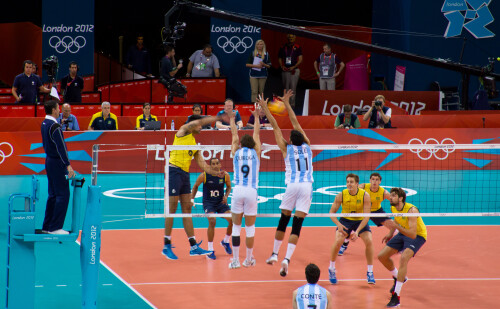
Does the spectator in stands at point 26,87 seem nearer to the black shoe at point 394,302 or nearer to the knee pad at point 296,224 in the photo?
the knee pad at point 296,224

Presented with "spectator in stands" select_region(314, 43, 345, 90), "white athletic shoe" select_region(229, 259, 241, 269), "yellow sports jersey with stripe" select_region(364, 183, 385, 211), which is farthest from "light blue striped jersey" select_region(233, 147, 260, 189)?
"spectator in stands" select_region(314, 43, 345, 90)

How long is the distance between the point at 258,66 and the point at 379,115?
5185 mm

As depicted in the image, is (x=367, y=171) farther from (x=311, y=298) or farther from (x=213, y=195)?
(x=311, y=298)

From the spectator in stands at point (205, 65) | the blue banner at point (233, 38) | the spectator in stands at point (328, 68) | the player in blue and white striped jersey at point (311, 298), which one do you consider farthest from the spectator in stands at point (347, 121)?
the player in blue and white striped jersey at point (311, 298)

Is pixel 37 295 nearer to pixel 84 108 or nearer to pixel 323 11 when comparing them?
pixel 84 108

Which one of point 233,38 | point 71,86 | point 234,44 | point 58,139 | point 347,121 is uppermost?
point 233,38

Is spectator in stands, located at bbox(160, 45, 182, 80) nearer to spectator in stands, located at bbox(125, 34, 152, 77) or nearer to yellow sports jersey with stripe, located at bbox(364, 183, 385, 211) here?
spectator in stands, located at bbox(125, 34, 152, 77)

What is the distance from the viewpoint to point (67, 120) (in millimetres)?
20797

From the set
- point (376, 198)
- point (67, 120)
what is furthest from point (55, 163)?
point (67, 120)

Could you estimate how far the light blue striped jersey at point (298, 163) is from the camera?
39.4 feet

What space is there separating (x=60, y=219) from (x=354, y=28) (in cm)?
2363

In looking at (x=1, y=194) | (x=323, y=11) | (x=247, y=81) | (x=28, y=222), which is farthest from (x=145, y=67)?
(x=28, y=222)

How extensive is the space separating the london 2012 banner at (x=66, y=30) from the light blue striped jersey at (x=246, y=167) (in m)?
17.7

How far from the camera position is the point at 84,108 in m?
23.6
